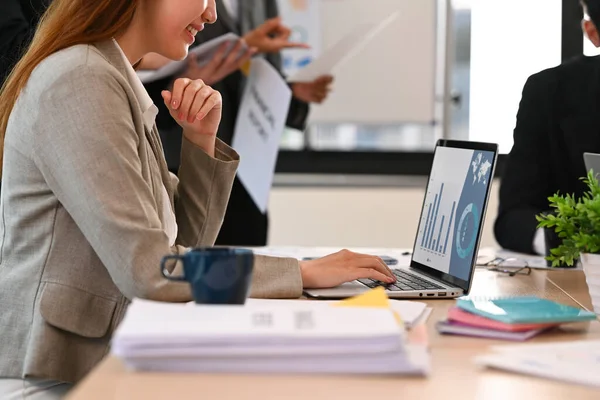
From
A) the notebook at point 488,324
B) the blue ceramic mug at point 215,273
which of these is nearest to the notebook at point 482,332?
the notebook at point 488,324

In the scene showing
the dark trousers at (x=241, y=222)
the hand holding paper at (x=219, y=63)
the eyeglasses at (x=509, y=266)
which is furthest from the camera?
the dark trousers at (x=241, y=222)

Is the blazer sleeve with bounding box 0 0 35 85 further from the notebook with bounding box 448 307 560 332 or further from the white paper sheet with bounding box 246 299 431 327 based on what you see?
the notebook with bounding box 448 307 560 332

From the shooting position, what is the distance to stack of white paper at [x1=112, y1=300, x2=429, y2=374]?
0.90m

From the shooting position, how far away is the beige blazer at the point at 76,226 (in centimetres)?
123

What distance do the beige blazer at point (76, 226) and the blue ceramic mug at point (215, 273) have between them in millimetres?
205

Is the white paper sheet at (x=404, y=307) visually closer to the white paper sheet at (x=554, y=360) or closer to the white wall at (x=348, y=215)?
the white paper sheet at (x=554, y=360)

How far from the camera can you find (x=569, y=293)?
157 centimetres

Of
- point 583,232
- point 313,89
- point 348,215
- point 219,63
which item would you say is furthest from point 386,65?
point 583,232

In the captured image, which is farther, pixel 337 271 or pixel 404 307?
pixel 337 271

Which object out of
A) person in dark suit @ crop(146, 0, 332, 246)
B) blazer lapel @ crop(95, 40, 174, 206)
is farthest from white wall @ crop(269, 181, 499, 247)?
blazer lapel @ crop(95, 40, 174, 206)

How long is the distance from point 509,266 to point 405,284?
1.53ft

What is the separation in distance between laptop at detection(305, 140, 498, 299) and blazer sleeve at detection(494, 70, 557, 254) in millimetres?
582

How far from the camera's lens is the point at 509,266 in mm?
1927

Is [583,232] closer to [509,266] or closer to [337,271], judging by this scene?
[337,271]
